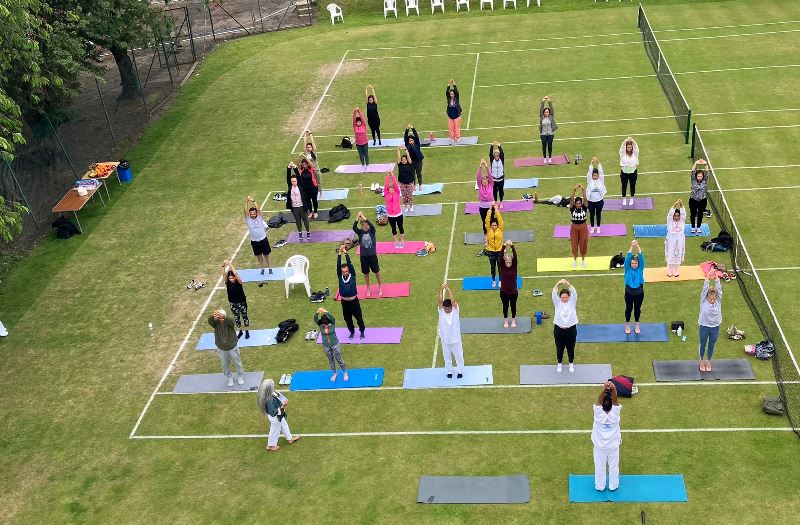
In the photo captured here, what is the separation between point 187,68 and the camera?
4012cm

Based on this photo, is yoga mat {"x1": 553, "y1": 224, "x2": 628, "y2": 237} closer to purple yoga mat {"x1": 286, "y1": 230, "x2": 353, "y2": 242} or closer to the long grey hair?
purple yoga mat {"x1": 286, "y1": 230, "x2": 353, "y2": 242}

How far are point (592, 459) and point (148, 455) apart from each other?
8267 millimetres

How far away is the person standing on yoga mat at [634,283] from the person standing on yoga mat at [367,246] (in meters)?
5.80

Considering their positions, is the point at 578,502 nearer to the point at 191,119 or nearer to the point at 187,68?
the point at 191,119

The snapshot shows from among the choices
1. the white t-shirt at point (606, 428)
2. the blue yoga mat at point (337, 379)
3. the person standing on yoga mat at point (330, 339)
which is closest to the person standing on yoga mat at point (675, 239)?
the white t-shirt at point (606, 428)

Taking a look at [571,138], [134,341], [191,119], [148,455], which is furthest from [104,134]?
[148,455]

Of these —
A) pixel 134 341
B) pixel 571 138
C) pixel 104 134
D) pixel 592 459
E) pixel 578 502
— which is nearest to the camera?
pixel 578 502

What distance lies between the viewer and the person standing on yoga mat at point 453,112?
2789cm

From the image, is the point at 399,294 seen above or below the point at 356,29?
below

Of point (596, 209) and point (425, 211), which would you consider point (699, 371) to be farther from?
point (425, 211)

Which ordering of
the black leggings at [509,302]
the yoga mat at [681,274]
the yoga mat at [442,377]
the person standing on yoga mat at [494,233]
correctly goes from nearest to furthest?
the yoga mat at [442,377], the black leggings at [509,302], the person standing on yoga mat at [494,233], the yoga mat at [681,274]

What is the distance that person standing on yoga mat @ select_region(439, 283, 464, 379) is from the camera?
15883 mm

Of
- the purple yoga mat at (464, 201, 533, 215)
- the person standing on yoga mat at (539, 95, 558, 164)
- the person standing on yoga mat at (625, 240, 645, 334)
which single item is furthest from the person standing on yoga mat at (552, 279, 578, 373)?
the person standing on yoga mat at (539, 95, 558, 164)

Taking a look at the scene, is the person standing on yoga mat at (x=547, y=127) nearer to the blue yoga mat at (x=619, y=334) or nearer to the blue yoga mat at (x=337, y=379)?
the blue yoga mat at (x=619, y=334)
